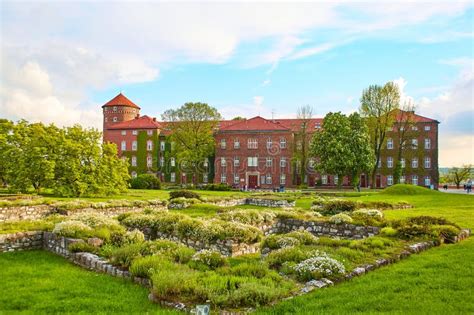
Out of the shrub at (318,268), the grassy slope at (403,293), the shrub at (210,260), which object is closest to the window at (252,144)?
the grassy slope at (403,293)

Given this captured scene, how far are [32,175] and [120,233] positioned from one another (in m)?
25.1

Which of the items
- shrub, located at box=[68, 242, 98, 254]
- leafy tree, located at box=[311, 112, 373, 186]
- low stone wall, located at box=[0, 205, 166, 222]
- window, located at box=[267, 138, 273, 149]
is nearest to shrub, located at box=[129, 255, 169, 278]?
shrub, located at box=[68, 242, 98, 254]

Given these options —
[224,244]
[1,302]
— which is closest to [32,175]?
[224,244]

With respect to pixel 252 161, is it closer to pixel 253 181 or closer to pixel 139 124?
pixel 253 181

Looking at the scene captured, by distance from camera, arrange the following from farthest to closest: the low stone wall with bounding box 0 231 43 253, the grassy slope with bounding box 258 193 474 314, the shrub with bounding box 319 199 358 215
→ the shrub with bounding box 319 199 358 215
the low stone wall with bounding box 0 231 43 253
the grassy slope with bounding box 258 193 474 314

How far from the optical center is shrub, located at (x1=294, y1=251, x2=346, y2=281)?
8547mm

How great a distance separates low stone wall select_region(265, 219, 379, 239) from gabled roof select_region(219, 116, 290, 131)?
159 ft

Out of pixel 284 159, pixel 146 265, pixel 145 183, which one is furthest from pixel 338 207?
pixel 284 159

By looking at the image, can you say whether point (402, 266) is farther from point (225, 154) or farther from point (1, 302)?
point (225, 154)

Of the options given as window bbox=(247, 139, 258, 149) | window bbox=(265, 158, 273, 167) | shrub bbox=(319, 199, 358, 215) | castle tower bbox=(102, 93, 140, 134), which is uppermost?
castle tower bbox=(102, 93, 140, 134)

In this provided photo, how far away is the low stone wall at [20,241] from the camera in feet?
42.3

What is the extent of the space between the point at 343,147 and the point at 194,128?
25.8 m

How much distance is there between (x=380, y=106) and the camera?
186 feet

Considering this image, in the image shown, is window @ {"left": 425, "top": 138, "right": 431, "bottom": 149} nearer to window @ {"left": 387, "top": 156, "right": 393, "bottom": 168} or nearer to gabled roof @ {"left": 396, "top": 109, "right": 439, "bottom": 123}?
gabled roof @ {"left": 396, "top": 109, "right": 439, "bottom": 123}
